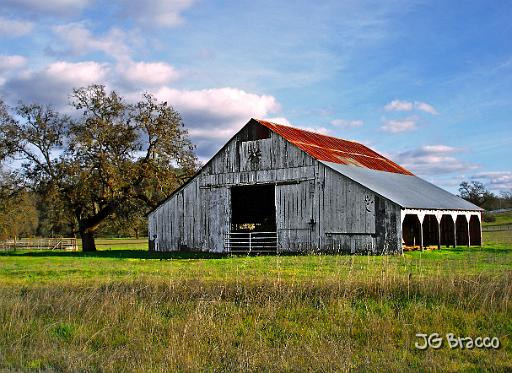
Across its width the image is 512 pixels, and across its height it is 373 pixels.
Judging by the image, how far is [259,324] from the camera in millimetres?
10961

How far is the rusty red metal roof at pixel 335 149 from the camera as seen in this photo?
1276 inches

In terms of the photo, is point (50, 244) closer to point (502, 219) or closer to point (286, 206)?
point (286, 206)

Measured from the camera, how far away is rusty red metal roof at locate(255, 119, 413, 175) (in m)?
32.4

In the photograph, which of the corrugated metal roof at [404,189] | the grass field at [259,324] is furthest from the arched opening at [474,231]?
the grass field at [259,324]

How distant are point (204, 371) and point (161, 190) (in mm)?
34625

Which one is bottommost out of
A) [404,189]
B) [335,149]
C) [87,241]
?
[87,241]

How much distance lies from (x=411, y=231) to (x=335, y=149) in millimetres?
7503

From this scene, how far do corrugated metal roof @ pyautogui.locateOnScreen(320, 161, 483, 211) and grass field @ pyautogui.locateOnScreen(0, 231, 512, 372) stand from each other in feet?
51.6

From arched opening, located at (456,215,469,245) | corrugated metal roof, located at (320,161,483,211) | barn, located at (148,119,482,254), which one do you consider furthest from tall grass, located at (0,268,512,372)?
arched opening, located at (456,215,469,245)

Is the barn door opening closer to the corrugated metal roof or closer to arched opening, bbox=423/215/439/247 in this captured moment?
the corrugated metal roof

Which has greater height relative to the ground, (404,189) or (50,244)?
(404,189)

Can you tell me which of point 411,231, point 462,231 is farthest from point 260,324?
point 462,231

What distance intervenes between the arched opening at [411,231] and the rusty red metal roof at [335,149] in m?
3.96

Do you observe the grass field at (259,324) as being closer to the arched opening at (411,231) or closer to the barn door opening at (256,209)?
the barn door opening at (256,209)
